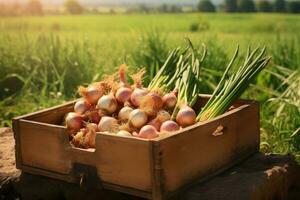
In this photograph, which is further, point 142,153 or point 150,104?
point 150,104

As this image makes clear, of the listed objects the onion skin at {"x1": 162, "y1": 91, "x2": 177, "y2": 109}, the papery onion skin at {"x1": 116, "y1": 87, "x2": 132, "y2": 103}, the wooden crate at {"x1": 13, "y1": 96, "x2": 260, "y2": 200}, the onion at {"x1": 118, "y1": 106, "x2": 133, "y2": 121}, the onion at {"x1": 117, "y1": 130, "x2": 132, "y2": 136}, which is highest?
the papery onion skin at {"x1": 116, "y1": 87, "x2": 132, "y2": 103}

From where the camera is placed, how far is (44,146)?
2.74 m

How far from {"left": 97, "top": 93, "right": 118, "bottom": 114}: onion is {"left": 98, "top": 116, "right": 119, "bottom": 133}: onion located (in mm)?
115

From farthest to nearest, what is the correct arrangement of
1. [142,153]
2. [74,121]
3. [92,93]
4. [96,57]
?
[96,57] → [92,93] → [74,121] → [142,153]

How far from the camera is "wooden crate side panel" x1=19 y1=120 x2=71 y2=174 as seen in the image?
267 centimetres

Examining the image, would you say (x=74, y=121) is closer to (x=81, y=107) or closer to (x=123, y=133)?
(x=81, y=107)

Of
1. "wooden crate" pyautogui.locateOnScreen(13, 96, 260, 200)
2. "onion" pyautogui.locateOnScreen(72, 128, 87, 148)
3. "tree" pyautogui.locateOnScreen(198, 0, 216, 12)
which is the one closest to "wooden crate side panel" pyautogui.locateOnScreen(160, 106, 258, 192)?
"wooden crate" pyautogui.locateOnScreen(13, 96, 260, 200)

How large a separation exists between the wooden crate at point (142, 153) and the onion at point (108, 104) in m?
0.26

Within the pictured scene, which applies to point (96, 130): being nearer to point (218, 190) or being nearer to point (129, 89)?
point (129, 89)

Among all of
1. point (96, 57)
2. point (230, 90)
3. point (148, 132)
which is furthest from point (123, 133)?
point (96, 57)

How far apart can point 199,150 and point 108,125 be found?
17.6 inches

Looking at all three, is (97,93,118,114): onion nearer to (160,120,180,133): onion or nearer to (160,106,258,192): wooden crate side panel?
(160,120,180,133): onion

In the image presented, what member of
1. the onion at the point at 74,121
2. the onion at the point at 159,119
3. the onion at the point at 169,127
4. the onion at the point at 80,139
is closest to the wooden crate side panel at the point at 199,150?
the onion at the point at 169,127

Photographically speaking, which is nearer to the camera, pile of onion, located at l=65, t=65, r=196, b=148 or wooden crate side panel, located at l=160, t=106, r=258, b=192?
wooden crate side panel, located at l=160, t=106, r=258, b=192
